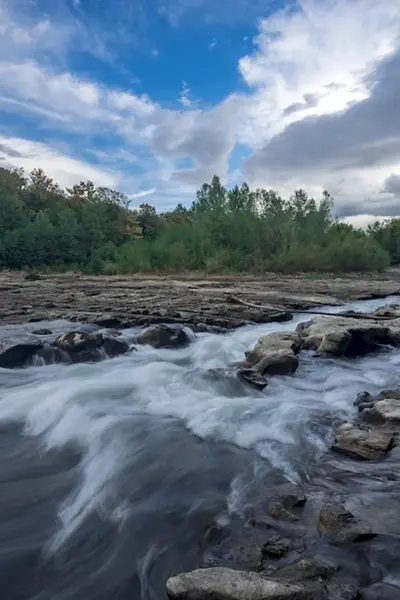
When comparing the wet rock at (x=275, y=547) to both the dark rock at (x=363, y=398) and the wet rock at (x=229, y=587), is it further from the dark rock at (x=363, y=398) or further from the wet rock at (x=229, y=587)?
the dark rock at (x=363, y=398)

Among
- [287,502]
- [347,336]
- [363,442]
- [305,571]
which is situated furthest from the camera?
[347,336]

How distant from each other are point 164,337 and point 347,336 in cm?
365

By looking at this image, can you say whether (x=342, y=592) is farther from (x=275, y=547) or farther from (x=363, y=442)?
(x=363, y=442)

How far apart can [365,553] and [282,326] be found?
9.20 meters

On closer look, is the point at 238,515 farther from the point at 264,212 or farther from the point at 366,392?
the point at 264,212

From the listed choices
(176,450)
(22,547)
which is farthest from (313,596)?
(176,450)

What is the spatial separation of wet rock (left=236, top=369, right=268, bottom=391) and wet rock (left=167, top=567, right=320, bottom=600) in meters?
4.02

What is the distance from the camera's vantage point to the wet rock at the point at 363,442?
13.9 ft

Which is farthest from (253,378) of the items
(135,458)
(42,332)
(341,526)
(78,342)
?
(42,332)

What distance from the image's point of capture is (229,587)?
7.82 ft

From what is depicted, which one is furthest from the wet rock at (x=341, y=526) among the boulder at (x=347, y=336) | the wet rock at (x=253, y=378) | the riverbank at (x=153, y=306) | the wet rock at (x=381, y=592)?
the riverbank at (x=153, y=306)

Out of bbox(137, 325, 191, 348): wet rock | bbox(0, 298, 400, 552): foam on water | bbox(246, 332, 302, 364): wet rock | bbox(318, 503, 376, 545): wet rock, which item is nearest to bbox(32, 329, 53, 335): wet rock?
bbox(137, 325, 191, 348): wet rock

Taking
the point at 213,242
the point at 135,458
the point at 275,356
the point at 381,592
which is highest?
the point at 213,242

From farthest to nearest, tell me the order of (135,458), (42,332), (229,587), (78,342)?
1. (42,332)
2. (78,342)
3. (135,458)
4. (229,587)
